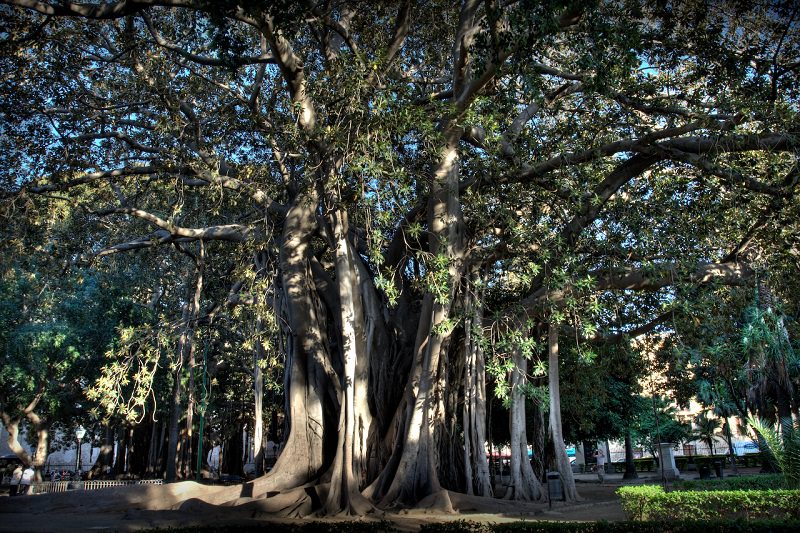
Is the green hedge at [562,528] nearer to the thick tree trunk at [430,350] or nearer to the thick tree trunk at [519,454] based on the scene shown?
the thick tree trunk at [430,350]

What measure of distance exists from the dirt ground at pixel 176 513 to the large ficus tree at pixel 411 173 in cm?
57

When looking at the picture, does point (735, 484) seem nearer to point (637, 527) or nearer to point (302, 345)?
point (637, 527)

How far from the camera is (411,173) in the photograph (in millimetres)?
9617

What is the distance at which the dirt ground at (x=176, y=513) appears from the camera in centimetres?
851

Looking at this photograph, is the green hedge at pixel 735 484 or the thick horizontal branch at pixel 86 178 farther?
the green hedge at pixel 735 484

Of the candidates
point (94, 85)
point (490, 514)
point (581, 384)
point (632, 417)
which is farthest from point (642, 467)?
point (94, 85)

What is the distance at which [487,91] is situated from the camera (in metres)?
10.3

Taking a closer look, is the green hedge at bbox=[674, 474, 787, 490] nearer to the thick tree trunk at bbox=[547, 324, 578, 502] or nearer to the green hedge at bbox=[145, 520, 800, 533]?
the thick tree trunk at bbox=[547, 324, 578, 502]

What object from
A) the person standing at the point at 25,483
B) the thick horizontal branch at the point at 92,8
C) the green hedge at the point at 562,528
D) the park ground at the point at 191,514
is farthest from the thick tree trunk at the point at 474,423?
the person standing at the point at 25,483

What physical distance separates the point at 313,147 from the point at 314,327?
319cm

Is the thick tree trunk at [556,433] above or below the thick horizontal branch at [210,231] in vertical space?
below

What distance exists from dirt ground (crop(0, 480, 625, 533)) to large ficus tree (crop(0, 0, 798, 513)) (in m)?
0.57

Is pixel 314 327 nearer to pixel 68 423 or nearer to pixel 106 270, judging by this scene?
pixel 106 270

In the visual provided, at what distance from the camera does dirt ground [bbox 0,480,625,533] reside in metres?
8.51
